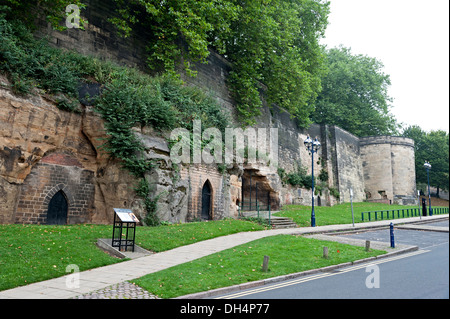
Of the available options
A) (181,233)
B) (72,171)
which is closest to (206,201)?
(181,233)

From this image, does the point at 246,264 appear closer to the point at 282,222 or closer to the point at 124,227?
the point at 124,227

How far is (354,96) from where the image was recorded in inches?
1900

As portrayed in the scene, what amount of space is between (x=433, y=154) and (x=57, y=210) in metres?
60.9

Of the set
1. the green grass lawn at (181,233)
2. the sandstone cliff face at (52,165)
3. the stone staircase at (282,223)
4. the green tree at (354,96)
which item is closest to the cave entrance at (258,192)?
the stone staircase at (282,223)

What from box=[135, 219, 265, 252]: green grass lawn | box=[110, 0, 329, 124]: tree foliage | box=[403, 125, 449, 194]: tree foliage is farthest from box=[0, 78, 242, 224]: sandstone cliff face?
box=[403, 125, 449, 194]: tree foliage

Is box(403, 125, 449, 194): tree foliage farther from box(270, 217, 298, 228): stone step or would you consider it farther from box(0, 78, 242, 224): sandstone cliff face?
box(0, 78, 242, 224): sandstone cliff face

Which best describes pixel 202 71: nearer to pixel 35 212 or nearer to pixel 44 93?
pixel 44 93

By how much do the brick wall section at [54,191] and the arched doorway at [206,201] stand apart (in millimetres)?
5670

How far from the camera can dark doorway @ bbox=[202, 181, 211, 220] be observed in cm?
1864

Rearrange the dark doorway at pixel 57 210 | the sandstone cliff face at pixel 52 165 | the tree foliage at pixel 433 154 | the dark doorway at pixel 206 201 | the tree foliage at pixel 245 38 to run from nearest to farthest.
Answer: the sandstone cliff face at pixel 52 165, the dark doorway at pixel 57 210, the dark doorway at pixel 206 201, the tree foliage at pixel 245 38, the tree foliage at pixel 433 154

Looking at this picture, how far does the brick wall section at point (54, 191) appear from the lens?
1340cm

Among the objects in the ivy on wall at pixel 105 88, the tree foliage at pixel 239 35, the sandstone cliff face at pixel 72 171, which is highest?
the tree foliage at pixel 239 35

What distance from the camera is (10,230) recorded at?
35.0ft

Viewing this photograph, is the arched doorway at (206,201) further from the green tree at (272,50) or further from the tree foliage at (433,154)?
the tree foliage at (433,154)
